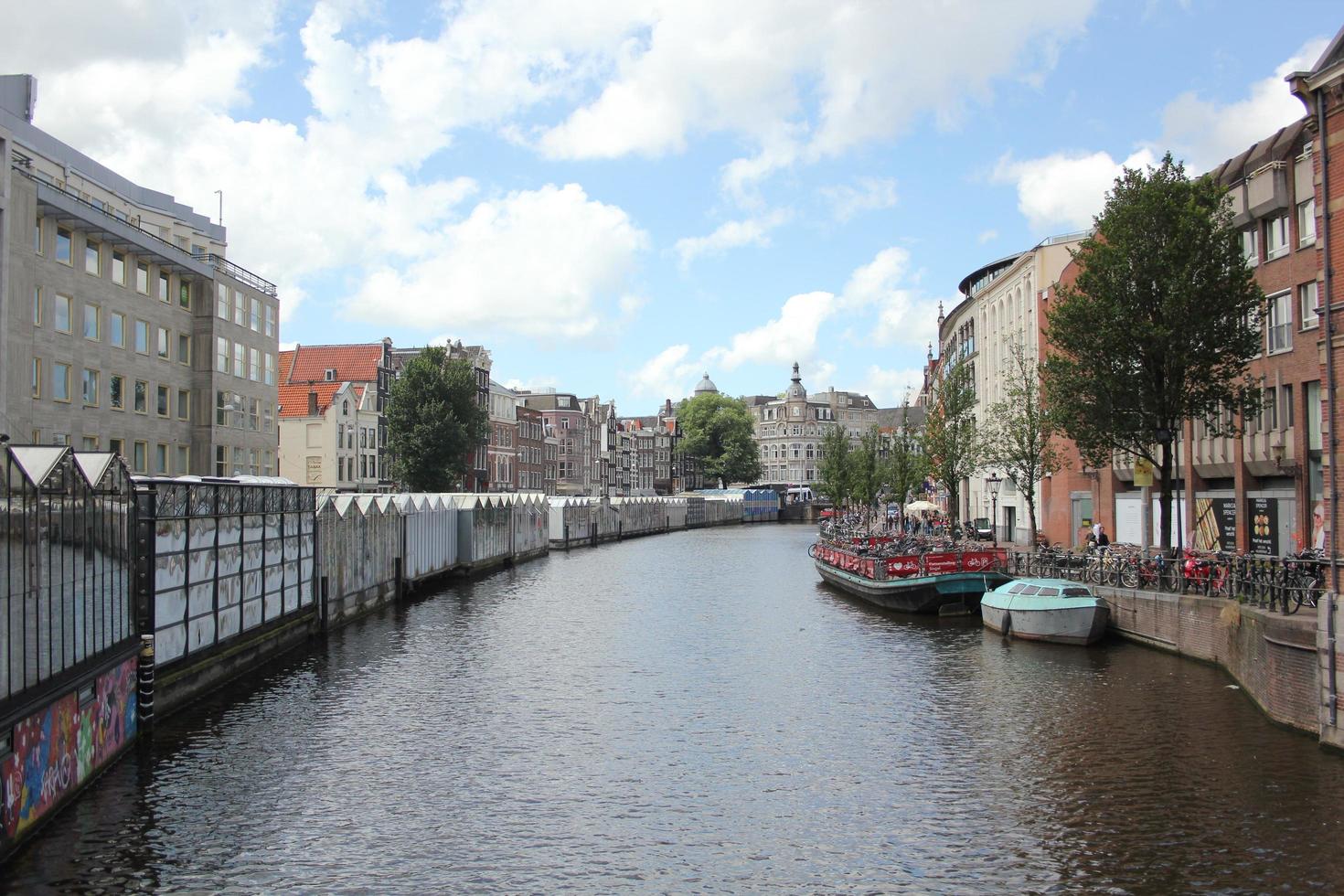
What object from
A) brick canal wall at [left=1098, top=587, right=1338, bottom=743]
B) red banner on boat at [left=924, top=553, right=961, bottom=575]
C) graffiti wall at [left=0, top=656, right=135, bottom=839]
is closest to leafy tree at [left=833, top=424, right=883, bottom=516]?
red banner on boat at [left=924, top=553, right=961, bottom=575]

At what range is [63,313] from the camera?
158 feet

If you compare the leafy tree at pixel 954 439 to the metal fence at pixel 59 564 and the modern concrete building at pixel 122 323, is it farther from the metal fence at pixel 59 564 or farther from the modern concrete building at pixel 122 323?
the metal fence at pixel 59 564

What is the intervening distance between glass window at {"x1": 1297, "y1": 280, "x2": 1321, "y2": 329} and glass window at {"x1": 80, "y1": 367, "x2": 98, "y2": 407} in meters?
48.5

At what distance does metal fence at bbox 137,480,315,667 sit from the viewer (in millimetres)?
24328

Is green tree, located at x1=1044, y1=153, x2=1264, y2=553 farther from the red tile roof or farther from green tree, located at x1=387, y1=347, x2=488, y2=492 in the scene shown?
the red tile roof

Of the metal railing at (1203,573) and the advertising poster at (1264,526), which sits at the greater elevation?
the advertising poster at (1264,526)

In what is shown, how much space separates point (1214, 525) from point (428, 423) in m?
63.7

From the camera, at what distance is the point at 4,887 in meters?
14.8

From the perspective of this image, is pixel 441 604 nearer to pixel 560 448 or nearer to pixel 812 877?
pixel 812 877

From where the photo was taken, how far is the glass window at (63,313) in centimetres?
4770

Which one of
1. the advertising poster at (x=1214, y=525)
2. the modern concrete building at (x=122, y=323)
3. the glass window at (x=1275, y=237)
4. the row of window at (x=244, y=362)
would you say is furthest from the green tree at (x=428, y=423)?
the glass window at (x=1275, y=237)

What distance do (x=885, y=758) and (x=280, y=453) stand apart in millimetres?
77127

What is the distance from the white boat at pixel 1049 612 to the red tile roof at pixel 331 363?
70.8 meters

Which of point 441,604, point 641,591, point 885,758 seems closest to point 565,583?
point 641,591
